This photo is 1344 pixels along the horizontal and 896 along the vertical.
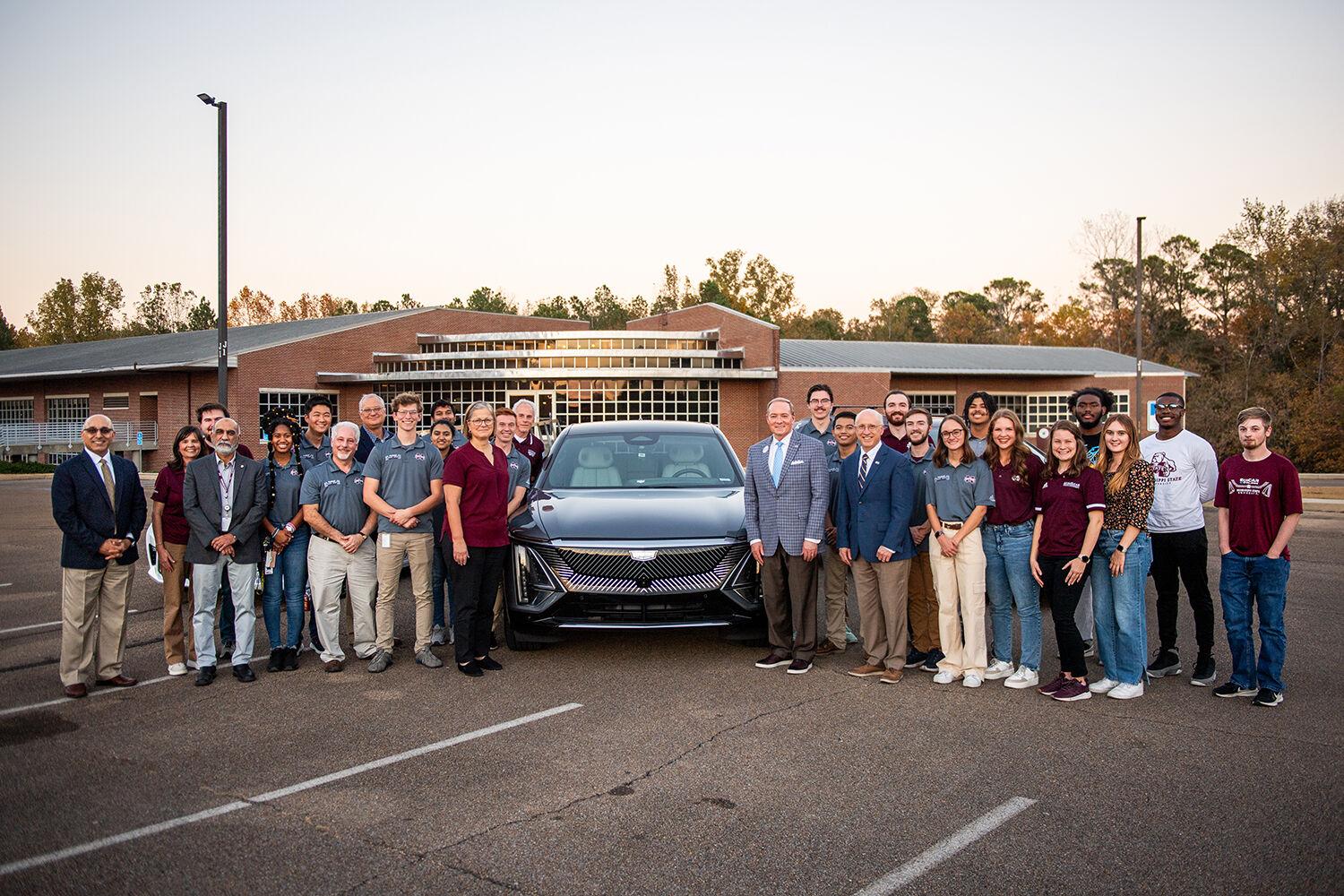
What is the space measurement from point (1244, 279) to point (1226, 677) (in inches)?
2382

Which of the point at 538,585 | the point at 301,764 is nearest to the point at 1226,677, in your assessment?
the point at 538,585

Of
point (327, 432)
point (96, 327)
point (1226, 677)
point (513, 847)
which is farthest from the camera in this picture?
point (96, 327)

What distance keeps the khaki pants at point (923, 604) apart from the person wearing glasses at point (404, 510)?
11.4ft

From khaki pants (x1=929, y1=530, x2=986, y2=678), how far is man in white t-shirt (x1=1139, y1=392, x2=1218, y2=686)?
48.9 inches

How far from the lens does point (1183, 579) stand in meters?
6.24

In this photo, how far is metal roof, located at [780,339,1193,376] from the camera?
41562 millimetres

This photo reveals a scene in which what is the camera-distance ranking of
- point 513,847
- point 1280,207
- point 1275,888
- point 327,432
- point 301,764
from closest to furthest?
point 1275,888 < point 513,847 < point 301,764 < point 327,432 < point 1280,207

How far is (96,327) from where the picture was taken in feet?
292

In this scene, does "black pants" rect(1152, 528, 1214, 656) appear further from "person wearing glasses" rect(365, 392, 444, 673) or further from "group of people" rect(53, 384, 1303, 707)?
"person wearing glasses" rect(365, 392, 444, 673)

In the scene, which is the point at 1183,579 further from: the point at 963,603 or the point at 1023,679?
the point at 963,603

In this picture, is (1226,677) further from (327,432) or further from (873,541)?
(327,432)

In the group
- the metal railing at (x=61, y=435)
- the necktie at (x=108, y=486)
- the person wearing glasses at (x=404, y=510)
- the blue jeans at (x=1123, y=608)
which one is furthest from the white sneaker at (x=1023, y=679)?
the metal railing at (x=61, y=435)

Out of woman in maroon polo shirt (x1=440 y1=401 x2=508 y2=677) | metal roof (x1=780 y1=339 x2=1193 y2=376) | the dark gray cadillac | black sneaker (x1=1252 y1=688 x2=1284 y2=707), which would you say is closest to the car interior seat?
the dark gray cadillac

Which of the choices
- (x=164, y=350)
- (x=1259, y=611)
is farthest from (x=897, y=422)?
(x=164, y=350)
